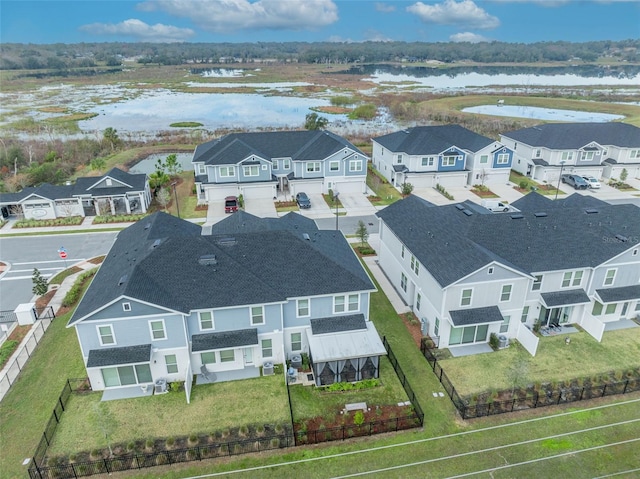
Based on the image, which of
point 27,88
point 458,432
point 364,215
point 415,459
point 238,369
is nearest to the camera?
point 415,459

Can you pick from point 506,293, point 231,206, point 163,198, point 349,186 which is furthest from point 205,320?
point 349,186

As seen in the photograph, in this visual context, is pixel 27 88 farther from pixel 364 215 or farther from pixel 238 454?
pixel 238 454

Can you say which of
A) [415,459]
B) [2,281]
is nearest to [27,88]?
[2,281]

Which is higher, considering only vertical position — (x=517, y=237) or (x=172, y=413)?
(x=517, y=237)

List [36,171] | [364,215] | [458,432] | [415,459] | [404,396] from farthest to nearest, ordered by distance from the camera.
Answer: [36,171] → [364,215] → [404,396] → [458,432] → [415,459]

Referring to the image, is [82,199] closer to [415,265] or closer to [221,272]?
[221,272]

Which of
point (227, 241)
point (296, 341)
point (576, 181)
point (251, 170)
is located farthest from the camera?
point (576, 181)

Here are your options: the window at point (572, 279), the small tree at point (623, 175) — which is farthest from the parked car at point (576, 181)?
the window at point (572, 279)

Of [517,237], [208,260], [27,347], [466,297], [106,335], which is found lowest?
[27,347]
